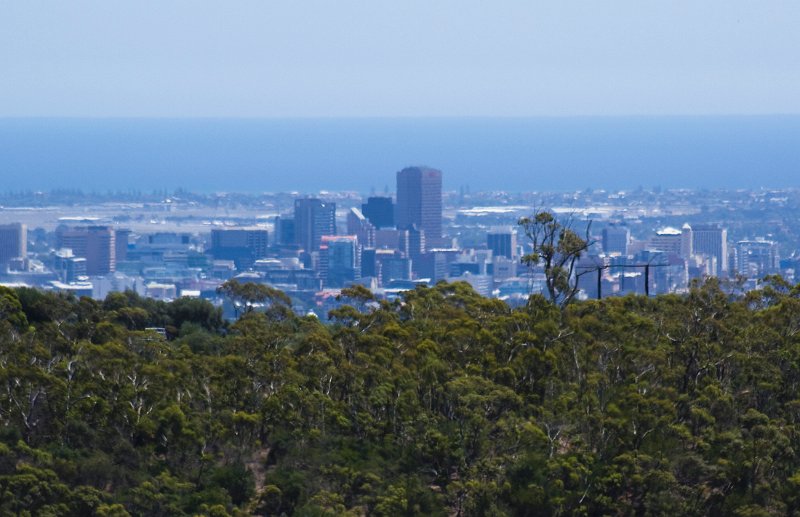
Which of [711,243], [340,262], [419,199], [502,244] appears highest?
[419,199]

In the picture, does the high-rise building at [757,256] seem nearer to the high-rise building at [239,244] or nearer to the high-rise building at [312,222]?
the high-rise building at [312,222]

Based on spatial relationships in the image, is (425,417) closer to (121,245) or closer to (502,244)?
(502,244)

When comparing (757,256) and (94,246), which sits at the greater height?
(94,246)

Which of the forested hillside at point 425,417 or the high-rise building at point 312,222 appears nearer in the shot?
the forested hillside at point 425,417

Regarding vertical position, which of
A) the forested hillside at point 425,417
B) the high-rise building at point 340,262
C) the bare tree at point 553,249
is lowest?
the high-rise building at point 340,262

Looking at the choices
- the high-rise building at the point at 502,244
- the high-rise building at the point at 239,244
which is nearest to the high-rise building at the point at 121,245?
the high-rise building at the point at 239,244

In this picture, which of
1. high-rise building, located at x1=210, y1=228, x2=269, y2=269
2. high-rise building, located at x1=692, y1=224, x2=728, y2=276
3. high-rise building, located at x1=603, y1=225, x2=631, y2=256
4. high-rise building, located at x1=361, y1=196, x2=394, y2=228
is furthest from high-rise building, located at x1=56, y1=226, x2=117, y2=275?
high-rise building, located at x1=692, y1=224, x2=728, y2=276

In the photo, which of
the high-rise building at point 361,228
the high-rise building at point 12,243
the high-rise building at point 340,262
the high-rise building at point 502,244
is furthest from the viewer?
the high-rise building at point 361,228

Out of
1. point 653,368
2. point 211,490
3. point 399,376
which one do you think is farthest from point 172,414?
point 653,368

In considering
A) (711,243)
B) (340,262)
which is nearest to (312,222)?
(340,262)
